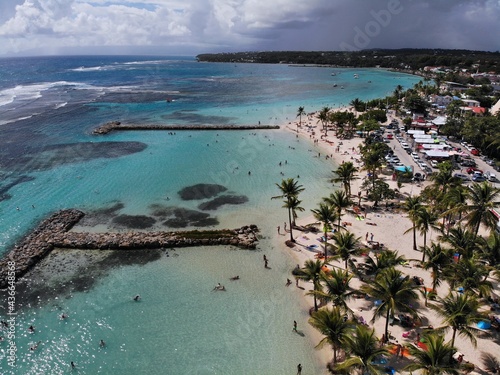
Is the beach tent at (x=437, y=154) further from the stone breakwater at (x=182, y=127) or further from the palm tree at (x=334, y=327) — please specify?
the palm tree at (x=334, y=327)

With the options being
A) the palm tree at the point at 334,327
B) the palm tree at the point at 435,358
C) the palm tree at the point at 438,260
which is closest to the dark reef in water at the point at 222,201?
the palm tree at the point at 438,260

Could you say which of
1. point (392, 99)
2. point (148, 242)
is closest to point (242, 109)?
point (392, 99)

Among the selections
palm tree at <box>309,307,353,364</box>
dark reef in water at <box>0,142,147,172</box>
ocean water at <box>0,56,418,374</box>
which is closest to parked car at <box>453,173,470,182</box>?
ocean water at <box>0,56,418,374</box>

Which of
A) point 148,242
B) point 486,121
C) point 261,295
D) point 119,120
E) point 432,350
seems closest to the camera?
point 432,350

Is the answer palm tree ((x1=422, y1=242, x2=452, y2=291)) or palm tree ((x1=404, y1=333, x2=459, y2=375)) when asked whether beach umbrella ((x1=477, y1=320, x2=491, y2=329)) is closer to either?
palm tree ((x1=422, y1=242, x2=452, y2=291))

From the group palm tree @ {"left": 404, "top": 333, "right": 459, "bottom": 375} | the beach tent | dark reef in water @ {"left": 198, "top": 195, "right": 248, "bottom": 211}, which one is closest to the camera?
Result: palm tree @ {"left": 404, "top": 333, "right": 459, "bottom": 375}

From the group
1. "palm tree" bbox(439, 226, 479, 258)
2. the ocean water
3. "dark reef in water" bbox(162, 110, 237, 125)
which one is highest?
"dark reef in water" bbox(162, 110, 237, 125)

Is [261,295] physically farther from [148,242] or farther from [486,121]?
[486,121]
